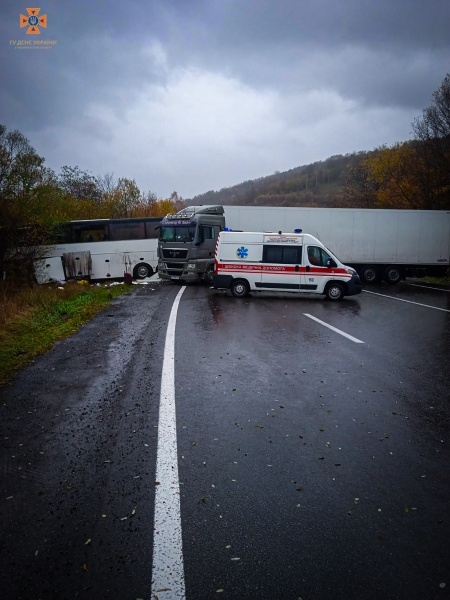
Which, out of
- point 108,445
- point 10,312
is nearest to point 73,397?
point 108,445

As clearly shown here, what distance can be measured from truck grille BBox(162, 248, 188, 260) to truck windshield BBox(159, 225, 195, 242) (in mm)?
536

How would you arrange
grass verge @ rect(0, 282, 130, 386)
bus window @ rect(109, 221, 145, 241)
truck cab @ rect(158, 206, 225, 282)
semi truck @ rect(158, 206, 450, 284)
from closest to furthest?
Result: grass verge @ rect(0, 282, 130, 386)
truck cab @ rect(158, 206, 225, 282)
semi truck @ rect(158, 206, 450, 284)
bus window @ rect(109, 221, 145, 241)

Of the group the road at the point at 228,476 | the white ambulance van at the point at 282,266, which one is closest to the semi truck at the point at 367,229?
the white ambulance van at the point at 282,266

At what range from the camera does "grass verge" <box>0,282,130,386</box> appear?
7219 millimetres

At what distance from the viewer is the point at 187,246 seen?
19578mm

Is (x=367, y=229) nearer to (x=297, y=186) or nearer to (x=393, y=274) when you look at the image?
(x=393, y=274)

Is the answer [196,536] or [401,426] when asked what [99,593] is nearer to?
[196,536]

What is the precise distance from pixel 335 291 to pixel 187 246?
320 inches

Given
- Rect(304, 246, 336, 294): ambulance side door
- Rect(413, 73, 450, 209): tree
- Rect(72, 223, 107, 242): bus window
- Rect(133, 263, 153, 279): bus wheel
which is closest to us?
Rect(304, 246, 336, 294): ambulance side door

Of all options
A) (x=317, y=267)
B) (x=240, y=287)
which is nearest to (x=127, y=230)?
(x=240, y=287)

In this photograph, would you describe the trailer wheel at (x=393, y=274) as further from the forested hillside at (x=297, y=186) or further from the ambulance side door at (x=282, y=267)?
the forested hillside at (x=297, y=186)

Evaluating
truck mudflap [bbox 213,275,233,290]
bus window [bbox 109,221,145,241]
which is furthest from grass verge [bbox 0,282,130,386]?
bus window [bbox 109,221,145,241]

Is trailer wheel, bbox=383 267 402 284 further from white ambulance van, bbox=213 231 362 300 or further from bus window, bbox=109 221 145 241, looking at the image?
bus window, bbox=109 221 145 241

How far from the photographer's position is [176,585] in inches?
92.5
